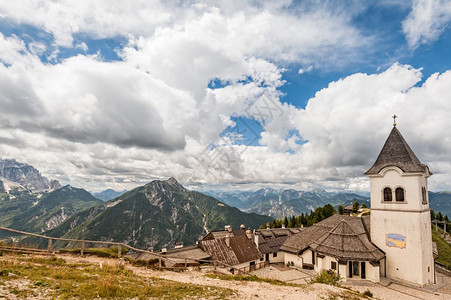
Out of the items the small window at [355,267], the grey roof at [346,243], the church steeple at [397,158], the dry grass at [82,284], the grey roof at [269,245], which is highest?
the church steeple at [397,158]

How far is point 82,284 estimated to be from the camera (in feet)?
33.1

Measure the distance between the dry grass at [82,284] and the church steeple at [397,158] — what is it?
28.3 metres

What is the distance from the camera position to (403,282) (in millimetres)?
28312

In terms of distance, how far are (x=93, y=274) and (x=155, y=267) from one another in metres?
5.47

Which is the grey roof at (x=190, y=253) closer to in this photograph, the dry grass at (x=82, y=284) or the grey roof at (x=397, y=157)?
the dry grass at (x=82, y=284)

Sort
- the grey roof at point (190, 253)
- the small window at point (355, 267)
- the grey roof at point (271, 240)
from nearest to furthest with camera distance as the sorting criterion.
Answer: the small window at point (355, 267)
the grey roof at point (190, 253)
the grey roof at point (271, 240)

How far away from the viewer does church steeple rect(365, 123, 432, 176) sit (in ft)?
97.2

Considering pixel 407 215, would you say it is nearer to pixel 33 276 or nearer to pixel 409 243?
pixel 409 243

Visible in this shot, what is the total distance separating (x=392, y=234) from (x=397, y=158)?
31.6 feet

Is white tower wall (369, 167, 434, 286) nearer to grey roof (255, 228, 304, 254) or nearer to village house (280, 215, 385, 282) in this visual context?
village house (280, 215, 385, 282)

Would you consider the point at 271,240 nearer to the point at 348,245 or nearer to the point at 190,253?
the point at 348,245

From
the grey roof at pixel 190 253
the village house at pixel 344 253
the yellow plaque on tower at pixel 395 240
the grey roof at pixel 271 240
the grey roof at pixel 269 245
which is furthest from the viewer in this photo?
the grey roof at pixel 271 240

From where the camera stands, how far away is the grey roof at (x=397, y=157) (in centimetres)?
2964

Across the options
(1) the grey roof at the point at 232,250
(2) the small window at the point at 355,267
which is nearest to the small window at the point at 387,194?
(2) the small window at the point at 355,267
